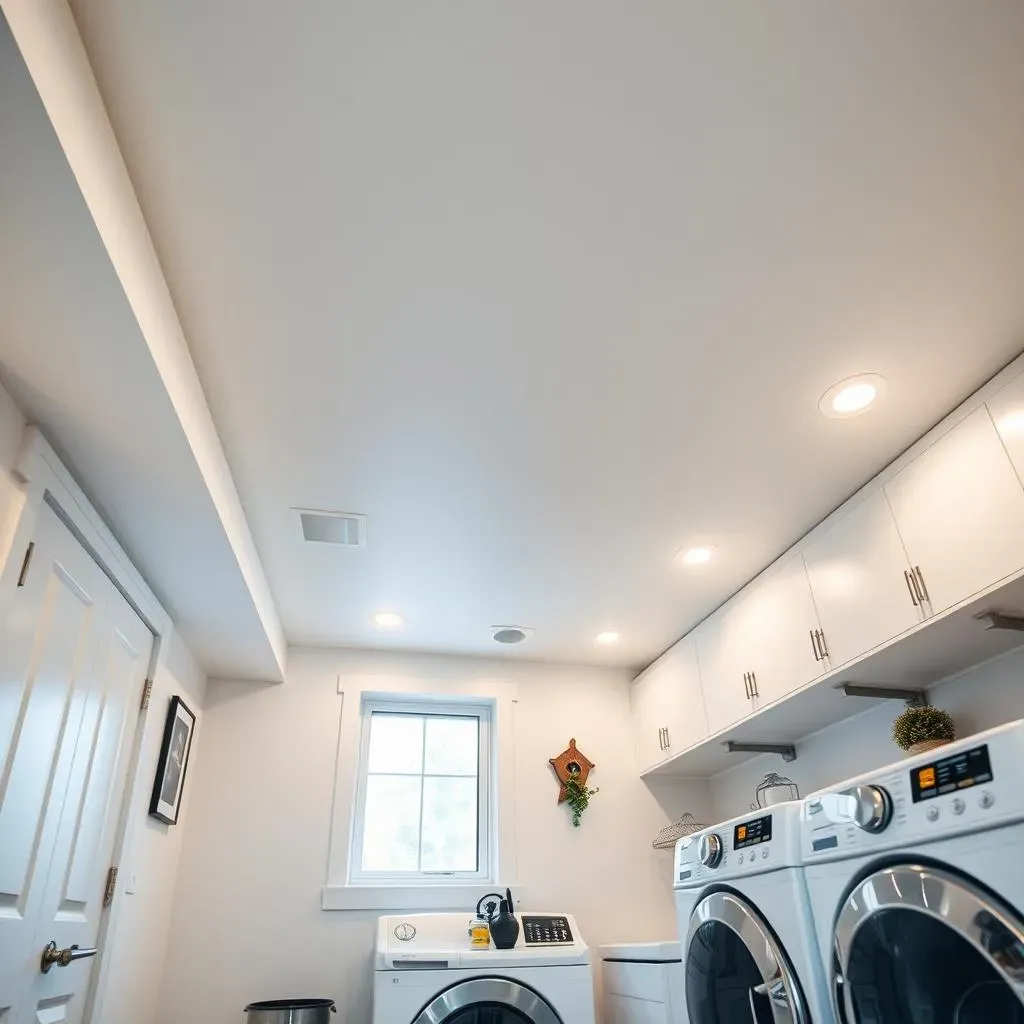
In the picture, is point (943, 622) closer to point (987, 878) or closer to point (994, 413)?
point (994, 413)

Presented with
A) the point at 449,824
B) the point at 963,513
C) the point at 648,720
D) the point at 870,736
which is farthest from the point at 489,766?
the point at 963,513

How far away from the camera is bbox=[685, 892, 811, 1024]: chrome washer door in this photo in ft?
5.60

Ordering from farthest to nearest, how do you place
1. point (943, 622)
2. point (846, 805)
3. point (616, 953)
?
point (616, 953) → point (943, 622) → point (846, 805)

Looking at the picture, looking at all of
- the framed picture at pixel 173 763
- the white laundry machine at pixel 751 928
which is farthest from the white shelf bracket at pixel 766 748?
the framed picture at pixel 173 763

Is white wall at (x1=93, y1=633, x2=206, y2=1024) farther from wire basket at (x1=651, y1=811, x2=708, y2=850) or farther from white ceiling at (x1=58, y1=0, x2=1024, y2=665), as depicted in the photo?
wire basket at (x1=651, y1=811, x2=708, y2=850)

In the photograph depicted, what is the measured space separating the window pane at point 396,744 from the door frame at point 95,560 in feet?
3.87

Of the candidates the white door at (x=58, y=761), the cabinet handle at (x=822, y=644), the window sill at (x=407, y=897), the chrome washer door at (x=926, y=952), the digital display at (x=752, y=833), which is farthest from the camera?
the window sill at (x=407, y=897)

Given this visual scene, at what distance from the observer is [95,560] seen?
223 cm

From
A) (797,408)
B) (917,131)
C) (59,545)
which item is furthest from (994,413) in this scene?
(59,545)

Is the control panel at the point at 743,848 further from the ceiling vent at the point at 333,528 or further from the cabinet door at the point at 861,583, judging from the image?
the ceiling vent at the point at 333,528

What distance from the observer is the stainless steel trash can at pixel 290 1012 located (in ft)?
8.96

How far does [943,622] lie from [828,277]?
3.37 feet

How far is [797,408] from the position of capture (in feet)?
7.21

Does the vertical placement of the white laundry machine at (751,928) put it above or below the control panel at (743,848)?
below
